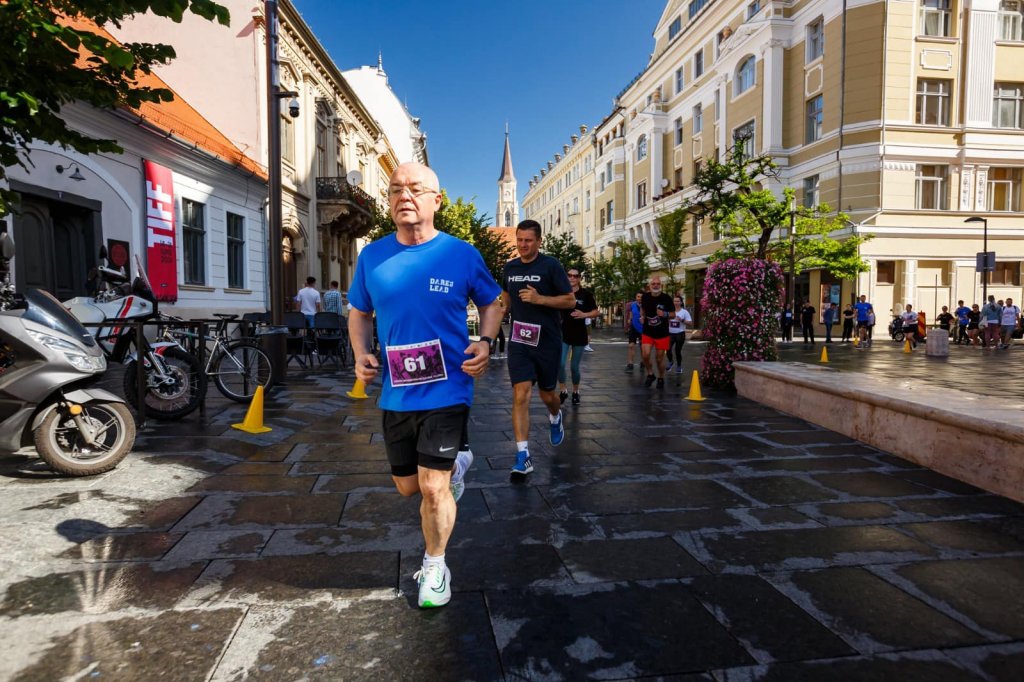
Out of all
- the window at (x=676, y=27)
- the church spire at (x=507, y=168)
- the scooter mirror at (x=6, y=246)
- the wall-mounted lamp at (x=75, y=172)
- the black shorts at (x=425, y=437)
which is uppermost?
the church spire at (x=507, y=168)

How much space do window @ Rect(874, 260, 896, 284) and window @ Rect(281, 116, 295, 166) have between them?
24849 mm

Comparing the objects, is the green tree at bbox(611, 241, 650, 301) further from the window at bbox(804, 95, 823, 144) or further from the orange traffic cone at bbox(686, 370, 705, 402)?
the orange traffic cone at bbox(686, 370, 705, 402)

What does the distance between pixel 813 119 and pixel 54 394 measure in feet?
110

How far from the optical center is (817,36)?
30.1m

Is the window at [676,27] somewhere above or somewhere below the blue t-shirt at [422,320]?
above

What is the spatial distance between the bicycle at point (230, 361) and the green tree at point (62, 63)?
125 inches

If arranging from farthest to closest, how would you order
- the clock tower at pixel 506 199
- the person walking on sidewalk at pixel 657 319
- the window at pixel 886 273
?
the clock tower at pixel 506 199 < the window at pixel 886 273 < the person walking on sidewalk at pixel 657 319

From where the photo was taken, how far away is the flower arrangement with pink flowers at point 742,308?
906 cm

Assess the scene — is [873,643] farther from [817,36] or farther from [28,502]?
[817,36]

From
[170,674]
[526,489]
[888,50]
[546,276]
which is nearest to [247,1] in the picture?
[546,276]

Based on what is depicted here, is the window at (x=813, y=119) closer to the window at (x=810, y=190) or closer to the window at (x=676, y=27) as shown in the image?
the window at (x=810, y=190)

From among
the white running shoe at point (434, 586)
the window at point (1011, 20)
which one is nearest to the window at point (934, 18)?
the window at point (1011, 20)

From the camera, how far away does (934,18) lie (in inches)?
1098

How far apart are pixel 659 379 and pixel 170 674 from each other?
30.5 feet
